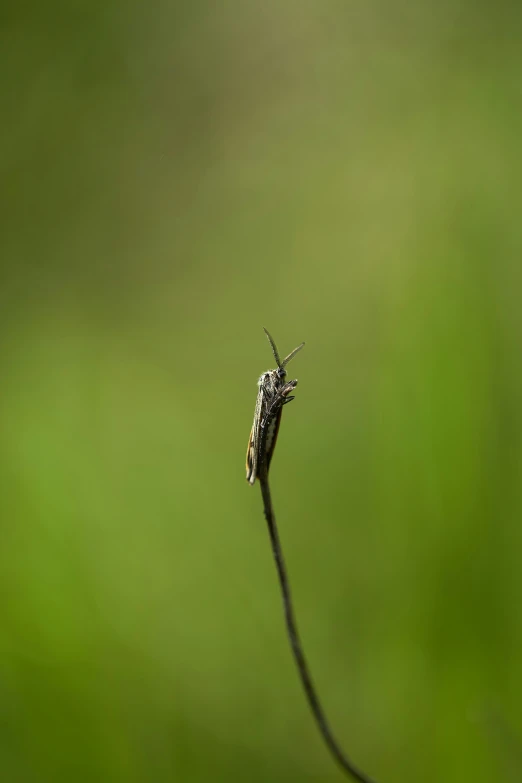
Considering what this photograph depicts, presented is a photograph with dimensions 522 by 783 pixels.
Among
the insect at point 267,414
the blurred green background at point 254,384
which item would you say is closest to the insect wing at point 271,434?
the insect at point 267,414

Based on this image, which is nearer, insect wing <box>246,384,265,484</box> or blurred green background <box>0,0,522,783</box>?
insect wing <box>246,384,265,484</box>

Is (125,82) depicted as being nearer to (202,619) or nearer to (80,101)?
(80,101)

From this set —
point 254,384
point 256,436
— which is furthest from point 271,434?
point 254,384

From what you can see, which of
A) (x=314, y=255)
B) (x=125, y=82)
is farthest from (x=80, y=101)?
(x=314, y=255)

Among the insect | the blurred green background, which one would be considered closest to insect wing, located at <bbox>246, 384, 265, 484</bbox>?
the insect

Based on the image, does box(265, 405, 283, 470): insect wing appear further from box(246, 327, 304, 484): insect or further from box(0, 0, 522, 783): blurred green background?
box(0, 0, 522, 783): blurred green background

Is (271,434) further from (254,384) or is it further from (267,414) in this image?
(254,384)

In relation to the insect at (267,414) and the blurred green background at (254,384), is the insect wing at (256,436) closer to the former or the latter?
the insect at (267,414)

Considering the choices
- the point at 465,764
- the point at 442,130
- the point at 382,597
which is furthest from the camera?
the point at 442,130
